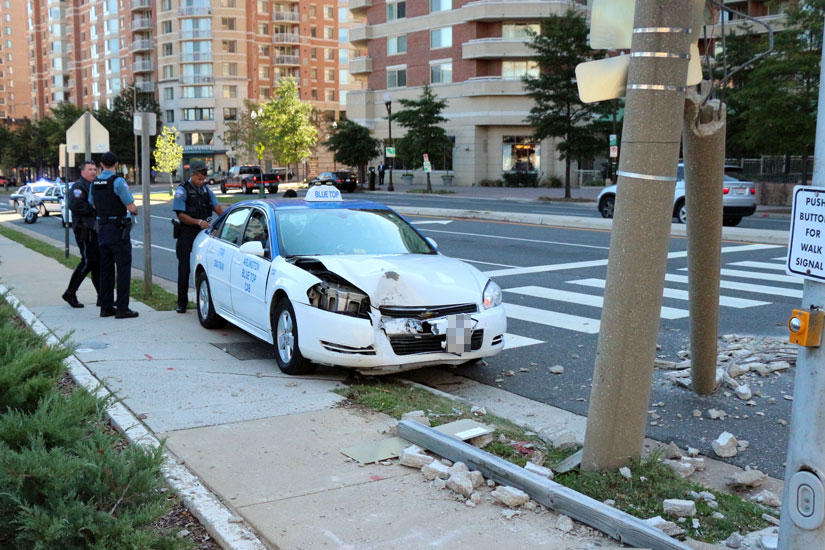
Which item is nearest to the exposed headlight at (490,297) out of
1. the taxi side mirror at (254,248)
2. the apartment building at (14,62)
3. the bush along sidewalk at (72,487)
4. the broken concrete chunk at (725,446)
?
the taxi side mirror at (254,248)

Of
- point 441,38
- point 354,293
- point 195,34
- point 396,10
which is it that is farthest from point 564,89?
point 195,34

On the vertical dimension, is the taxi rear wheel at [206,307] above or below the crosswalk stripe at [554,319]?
above

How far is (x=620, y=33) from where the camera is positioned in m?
4.97

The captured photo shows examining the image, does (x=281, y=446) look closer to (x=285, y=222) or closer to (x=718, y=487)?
(x=718, y=487)

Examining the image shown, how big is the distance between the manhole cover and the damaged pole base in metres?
3.14

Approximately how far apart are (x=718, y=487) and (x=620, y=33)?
276cm

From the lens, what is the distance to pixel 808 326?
339cm

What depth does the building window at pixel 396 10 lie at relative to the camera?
68438 mm

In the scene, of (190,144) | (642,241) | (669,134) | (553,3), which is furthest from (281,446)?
(190,144)

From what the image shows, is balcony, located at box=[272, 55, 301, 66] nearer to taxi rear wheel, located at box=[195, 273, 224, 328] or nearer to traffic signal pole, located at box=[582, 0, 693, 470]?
taxi rear wheel, located at box=[195, 273, 224, 328]

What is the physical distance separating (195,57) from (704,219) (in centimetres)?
9772

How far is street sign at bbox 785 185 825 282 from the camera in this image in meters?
3.32

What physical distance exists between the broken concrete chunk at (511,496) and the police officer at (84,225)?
783 centimetres

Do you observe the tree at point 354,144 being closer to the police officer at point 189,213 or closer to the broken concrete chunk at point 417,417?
the police officer at point 189,213
